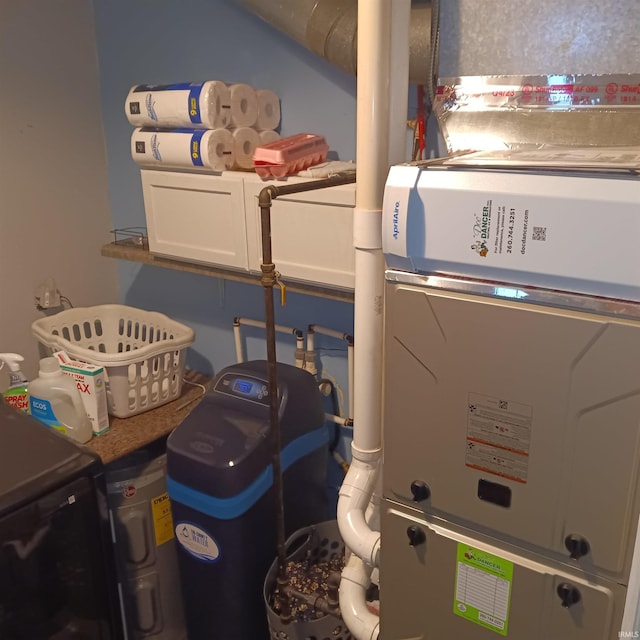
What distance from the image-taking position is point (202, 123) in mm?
1588

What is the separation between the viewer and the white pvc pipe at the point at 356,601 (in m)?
1.27

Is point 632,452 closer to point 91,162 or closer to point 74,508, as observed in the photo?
point 74,508

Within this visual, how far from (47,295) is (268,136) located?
3.10 feet

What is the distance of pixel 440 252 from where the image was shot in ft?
2.94

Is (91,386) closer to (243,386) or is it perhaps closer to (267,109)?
(243,386)

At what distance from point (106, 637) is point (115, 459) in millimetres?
432

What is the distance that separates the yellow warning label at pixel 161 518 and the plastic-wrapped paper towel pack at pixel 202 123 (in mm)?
914

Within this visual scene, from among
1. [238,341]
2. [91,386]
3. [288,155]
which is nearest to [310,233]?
[288,155]

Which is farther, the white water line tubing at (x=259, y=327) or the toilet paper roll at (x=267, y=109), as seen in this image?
the white water line tubing at (x=259, y=327)

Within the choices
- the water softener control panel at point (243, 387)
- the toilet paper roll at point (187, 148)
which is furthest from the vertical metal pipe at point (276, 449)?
the toilet paper roll at point (187, 148)

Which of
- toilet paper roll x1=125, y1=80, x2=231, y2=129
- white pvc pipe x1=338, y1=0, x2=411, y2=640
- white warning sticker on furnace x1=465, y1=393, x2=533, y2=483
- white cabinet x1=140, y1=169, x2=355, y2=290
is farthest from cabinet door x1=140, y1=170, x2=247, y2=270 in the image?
white warning sticker on furnace x1=465, y1=393, x2=533, y2=483

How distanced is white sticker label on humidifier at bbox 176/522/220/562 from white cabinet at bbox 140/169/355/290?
653mm

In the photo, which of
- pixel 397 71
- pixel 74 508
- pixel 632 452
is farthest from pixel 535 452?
pixel 74 508

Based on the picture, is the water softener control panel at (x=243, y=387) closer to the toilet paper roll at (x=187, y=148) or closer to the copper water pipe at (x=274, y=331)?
the copper water pipe at (x=274, y=331)
